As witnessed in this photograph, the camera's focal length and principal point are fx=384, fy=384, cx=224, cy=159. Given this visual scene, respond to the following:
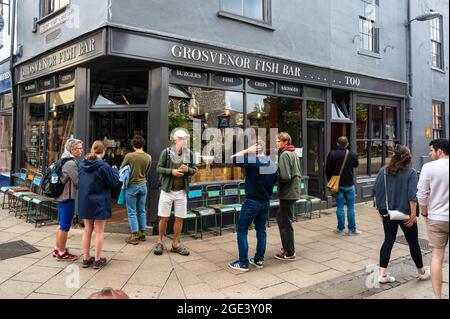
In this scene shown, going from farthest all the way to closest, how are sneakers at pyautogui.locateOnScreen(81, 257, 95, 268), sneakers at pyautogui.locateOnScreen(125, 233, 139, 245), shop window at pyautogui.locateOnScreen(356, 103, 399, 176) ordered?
shop window at pyautogui.locateOnScreen(356, 103, 399, 176), sneakers at pyautogui.locateOnScreen(125, 233, 139, 245), sneakers at pyautogui.locateOnScreen(81, 257, 95, 268)

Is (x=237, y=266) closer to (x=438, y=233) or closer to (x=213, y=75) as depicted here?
(x=438, y=233)

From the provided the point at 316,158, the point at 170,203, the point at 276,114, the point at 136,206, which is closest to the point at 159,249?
the point at 170,203

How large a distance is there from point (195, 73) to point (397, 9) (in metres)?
8.05

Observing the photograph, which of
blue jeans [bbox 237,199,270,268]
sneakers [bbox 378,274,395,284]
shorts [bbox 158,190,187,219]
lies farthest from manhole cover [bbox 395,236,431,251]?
shorts [bbox 158,190,187,219]

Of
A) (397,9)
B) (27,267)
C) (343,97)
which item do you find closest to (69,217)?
(27,267)

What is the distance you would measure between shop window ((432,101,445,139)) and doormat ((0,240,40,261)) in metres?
13.1

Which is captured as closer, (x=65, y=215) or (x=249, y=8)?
(x=65, y=215)

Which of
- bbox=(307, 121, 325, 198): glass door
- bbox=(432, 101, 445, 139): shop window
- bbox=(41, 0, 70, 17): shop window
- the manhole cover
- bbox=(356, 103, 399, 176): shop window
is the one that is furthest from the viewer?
bbox=(432, 101, 445, 139): shop window

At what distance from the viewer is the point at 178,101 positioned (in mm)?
7273

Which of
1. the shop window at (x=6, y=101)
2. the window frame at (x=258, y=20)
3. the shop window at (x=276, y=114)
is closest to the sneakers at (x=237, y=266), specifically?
the shop window at (x=276, y=114)

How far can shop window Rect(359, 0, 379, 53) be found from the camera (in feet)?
36.4

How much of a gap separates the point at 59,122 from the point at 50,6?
276cm

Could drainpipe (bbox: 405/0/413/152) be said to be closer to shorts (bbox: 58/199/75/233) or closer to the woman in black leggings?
the woman in black leggings
